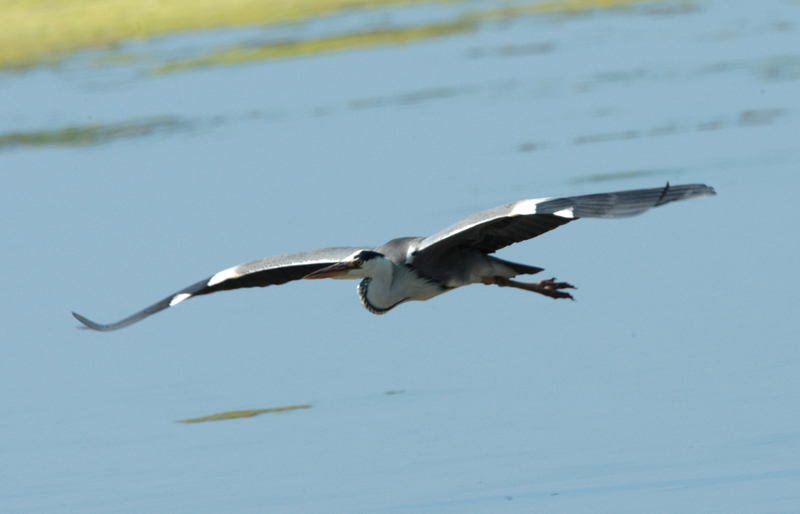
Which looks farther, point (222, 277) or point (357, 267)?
point (222, 277)

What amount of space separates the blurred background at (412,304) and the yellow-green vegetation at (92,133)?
72mm

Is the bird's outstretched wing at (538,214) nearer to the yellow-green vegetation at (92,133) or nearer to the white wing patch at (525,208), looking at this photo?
the white wing patch at (525,208)

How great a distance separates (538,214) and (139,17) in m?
24.5

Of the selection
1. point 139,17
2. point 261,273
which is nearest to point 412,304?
point 261,273

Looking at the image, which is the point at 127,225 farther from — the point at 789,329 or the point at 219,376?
the point at 789,329

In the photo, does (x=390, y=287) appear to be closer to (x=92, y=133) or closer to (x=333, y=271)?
(x=333, y=271)

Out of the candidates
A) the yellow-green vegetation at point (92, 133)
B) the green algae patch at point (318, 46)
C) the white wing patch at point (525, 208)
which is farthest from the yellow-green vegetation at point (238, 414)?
the green algae patch at point (318, 46)

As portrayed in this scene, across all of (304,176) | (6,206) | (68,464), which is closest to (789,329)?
(68,464)

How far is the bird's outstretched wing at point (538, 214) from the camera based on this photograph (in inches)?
271

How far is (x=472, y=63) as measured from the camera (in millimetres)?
21719

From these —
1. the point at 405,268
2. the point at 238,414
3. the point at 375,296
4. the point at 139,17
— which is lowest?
the point at 238,414

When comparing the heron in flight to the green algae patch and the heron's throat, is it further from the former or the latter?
the green algae patch

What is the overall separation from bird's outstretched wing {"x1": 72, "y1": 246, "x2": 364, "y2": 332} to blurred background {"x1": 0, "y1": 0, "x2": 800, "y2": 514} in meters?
0.80

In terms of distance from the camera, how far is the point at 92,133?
64.9ft
